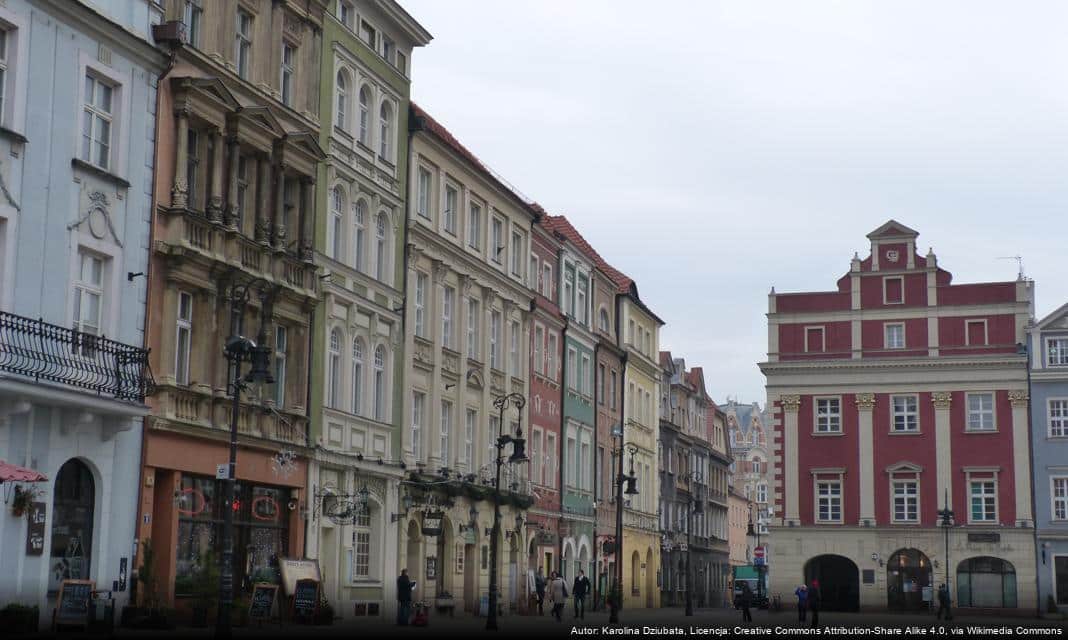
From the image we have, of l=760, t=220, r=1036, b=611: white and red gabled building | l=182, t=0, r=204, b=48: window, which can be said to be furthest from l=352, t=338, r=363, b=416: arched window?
l=760, t=220, r=1036, b=611: white and red gabled building

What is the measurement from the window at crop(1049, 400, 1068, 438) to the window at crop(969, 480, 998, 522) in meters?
4.26

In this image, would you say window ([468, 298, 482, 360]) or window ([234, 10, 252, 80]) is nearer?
window ([234, 10, 252, 80])

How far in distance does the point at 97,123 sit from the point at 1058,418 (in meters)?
59.6

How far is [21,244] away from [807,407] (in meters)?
59.5

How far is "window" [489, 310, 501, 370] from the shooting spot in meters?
53.8

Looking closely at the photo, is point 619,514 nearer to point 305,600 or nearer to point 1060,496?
point 305,600

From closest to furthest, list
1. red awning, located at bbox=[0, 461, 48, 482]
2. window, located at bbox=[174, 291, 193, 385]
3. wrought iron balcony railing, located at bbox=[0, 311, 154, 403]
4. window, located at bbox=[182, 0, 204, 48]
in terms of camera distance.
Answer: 1. red awning, located at bbox=[0, 461, 48, 482]
2. wrought iron balcony railing, located at bbox=[0, 311, 154, 403]
3. window, located at bbox=[174, 291, 193, 385]
4. window, located at bbox=[182, 0, 204, 48]

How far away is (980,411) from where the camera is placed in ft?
255

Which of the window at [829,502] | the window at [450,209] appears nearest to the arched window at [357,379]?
the window at [450,209]

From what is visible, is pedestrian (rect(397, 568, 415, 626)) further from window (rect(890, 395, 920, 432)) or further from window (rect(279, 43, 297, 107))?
window (rect(890, 395, 920, 432))

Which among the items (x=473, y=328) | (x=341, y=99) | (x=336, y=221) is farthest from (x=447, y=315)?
(x=341, y=99)

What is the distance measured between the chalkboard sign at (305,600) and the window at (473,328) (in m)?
16.6

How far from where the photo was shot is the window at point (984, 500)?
76312 millimetres

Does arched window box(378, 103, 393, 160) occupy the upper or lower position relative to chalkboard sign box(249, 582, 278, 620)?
upper
